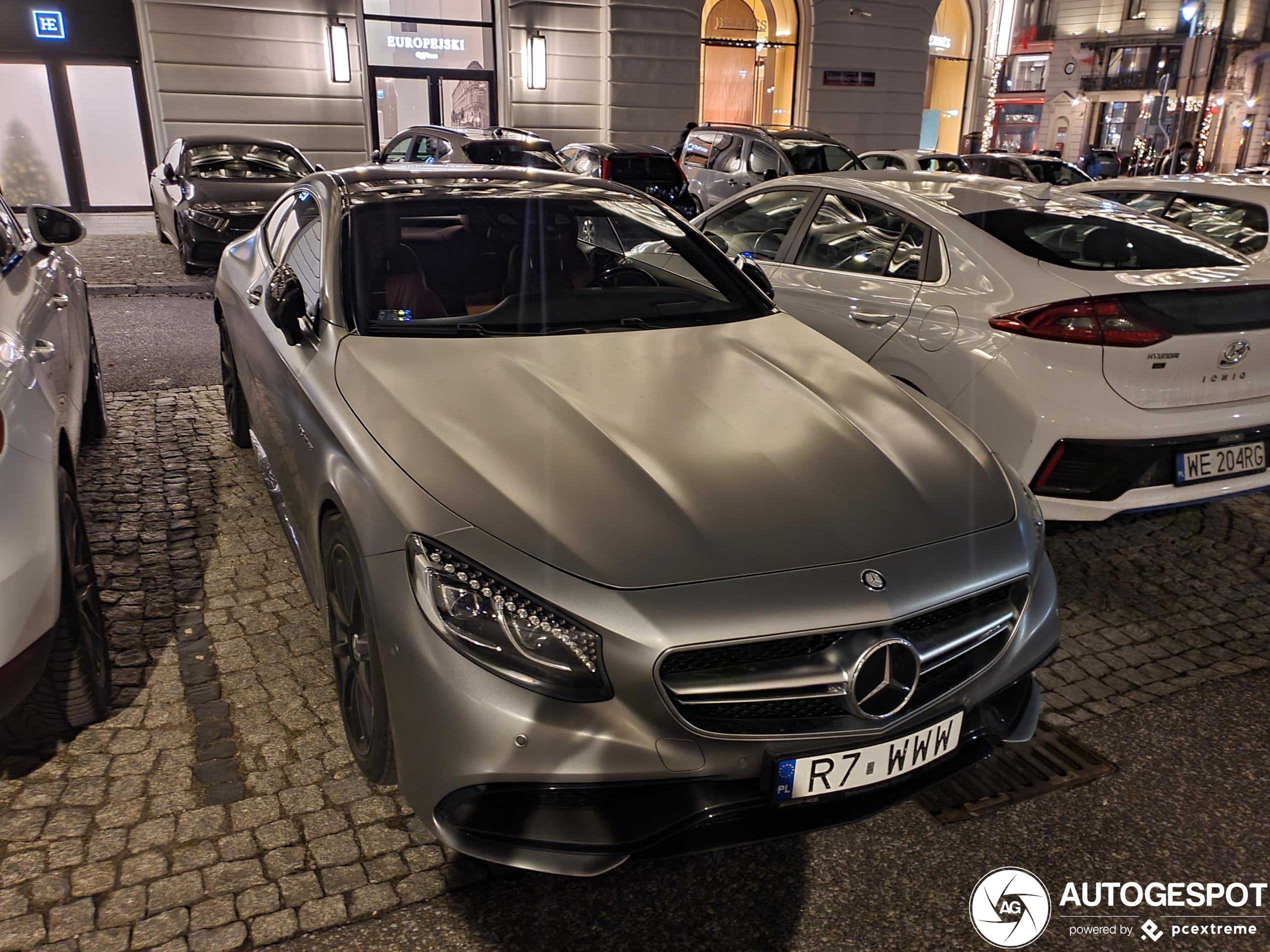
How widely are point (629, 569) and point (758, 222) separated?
409 centimetres

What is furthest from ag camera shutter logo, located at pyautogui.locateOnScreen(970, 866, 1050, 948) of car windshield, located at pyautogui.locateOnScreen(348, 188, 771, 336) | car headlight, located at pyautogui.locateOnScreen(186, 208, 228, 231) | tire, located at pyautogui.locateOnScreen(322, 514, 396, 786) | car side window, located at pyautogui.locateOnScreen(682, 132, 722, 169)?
car side window, located at pyautogui.locateOnScreen(682, 132, 722, 169)

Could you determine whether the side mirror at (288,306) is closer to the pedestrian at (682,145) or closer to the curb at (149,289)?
the curb at (149,289)

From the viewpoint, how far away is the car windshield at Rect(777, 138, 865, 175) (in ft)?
47.0

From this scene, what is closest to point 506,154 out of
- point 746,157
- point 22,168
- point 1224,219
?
point 746,157

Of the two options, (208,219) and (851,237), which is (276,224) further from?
(208,219)

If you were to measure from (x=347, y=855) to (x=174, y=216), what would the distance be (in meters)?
10.6

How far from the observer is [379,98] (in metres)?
19.9

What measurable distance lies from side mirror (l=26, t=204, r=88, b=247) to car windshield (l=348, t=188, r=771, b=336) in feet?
6.27

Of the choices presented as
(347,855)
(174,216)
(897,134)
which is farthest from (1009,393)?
(897,134)

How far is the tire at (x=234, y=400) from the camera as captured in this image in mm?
4918

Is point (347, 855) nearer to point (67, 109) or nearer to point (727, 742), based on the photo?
point (727, 742)

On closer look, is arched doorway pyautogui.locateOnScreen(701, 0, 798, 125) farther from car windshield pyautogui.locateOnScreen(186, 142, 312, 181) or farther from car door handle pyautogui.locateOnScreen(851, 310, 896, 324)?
car door handle pyautogui.locateOnScreen(851, 310, 896, 324)

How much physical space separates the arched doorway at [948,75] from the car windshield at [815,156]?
1395 cm

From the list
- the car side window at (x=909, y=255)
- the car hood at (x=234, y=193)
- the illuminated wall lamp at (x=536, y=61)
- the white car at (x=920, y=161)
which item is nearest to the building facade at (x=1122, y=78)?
the white car at (x=920, y=161)
